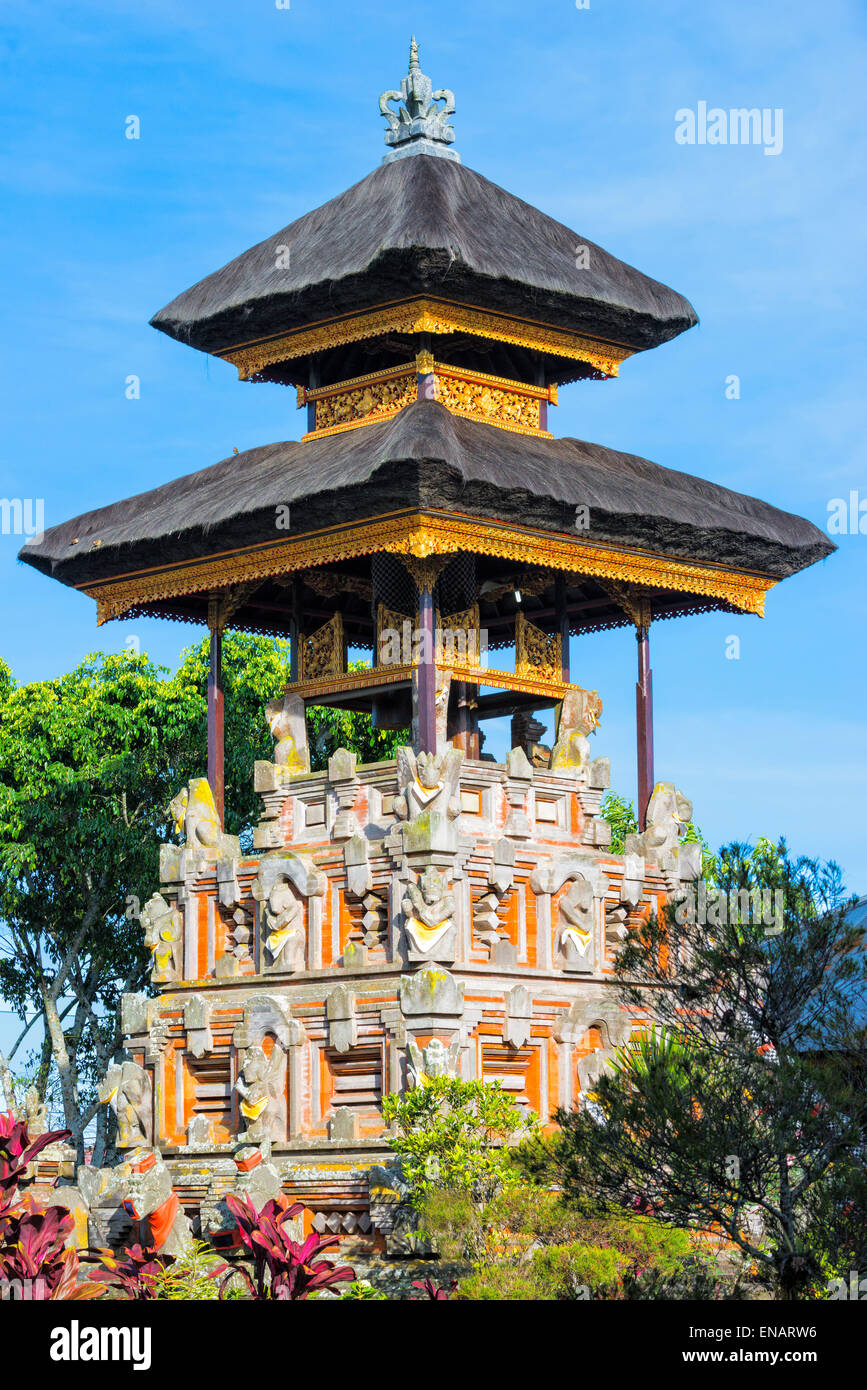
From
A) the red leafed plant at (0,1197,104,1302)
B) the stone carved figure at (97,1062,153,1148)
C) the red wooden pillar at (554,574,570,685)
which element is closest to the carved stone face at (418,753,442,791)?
the red wooden pillar at (554,574,570,685)

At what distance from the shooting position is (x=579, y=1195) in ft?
63.7

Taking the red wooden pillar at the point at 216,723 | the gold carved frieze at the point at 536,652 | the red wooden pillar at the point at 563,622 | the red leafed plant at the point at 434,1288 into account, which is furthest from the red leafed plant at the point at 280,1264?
the red wooden pillar at the point at 563,622

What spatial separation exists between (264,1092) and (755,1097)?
28.2 feet

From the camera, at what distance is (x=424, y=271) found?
86.5 ft

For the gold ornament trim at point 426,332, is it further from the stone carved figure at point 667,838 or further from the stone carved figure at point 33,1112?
the stone carved figure at point 33,1112

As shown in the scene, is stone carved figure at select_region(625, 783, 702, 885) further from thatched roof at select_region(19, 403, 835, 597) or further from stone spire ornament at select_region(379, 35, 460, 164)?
stone spire ornament at select_region(379, 35, 460, 164)

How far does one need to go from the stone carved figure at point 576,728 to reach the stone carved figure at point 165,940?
204 inches

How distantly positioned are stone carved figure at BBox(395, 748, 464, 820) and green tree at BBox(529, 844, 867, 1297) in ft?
16.1

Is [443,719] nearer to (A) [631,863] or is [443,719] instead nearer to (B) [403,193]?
(A) [631,863]

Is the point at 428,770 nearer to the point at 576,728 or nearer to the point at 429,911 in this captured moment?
the point at 429,911

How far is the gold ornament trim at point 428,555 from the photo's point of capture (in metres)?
25.5
